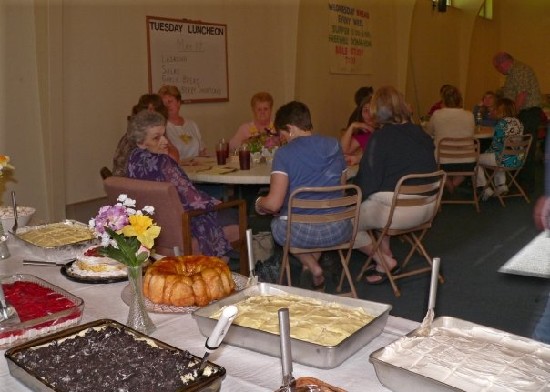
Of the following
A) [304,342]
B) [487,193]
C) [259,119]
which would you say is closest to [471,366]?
[304,342]

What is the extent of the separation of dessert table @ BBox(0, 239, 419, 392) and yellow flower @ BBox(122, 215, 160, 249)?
23 cm

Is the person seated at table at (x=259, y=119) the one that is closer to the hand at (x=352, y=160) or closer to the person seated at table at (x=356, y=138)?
the person seated at table at (x=356, y=138)

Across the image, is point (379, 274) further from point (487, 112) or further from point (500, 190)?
point (487, 112)

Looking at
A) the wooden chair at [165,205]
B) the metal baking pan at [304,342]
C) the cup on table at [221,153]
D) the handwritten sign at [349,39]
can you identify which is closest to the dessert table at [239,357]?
the metal baking pan at [304,342]

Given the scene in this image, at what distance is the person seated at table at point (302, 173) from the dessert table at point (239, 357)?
1.61 metres

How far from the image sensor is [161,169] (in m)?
3.13

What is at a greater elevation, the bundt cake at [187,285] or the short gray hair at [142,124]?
the short gray hair at [142,124]

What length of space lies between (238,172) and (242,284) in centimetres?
220

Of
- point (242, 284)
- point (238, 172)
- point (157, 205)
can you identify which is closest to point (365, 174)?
A: point (238, 172)

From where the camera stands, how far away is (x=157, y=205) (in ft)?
9.86

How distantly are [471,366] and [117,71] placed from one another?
4.30 metres

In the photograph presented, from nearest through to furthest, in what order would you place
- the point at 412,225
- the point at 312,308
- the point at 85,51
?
1. the point at 312,308
2. the point at 412,225
3. the point at 85,51

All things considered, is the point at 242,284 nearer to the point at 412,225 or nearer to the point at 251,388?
the point at 251,388

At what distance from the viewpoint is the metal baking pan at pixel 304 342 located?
1.20m
